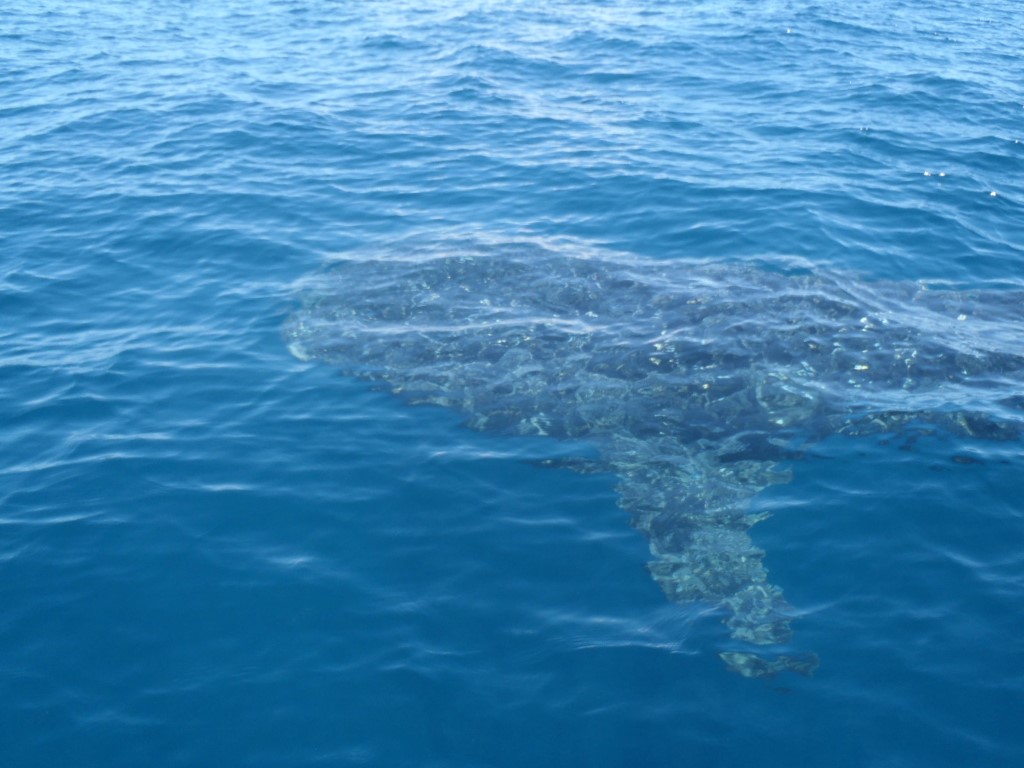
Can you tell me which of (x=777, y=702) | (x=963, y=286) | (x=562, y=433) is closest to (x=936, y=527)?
(x=777, y=702)

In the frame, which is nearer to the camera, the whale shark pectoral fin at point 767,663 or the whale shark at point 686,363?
the whale shark pectoral fin at point 767,663

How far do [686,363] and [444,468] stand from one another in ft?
14.6

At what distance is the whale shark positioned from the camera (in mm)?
12109

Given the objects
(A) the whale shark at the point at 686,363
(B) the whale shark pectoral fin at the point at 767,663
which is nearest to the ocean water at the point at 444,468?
(B) the whale shark pectoral fin at the point at 767,663

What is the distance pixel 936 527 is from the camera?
1174cm

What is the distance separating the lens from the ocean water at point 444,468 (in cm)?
919

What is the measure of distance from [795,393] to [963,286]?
21.2ft

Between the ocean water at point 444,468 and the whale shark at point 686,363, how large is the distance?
0.24 metres

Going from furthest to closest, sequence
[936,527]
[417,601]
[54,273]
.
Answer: [54,273]
[936,527]
[417,601]

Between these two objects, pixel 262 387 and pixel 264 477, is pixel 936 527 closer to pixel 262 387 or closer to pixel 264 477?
pixel 264 477

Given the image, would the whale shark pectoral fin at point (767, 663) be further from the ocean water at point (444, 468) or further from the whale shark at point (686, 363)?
A: the whale shark at point (686, 363)

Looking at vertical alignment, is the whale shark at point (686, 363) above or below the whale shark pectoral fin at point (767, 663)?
above

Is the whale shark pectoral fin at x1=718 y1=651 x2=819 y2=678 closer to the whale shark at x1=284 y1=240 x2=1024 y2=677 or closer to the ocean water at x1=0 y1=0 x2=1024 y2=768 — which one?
the ocean water at x1=0 y1=0 x2=1024 y2=768

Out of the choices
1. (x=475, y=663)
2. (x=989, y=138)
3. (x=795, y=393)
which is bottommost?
(x=475, y=663)
